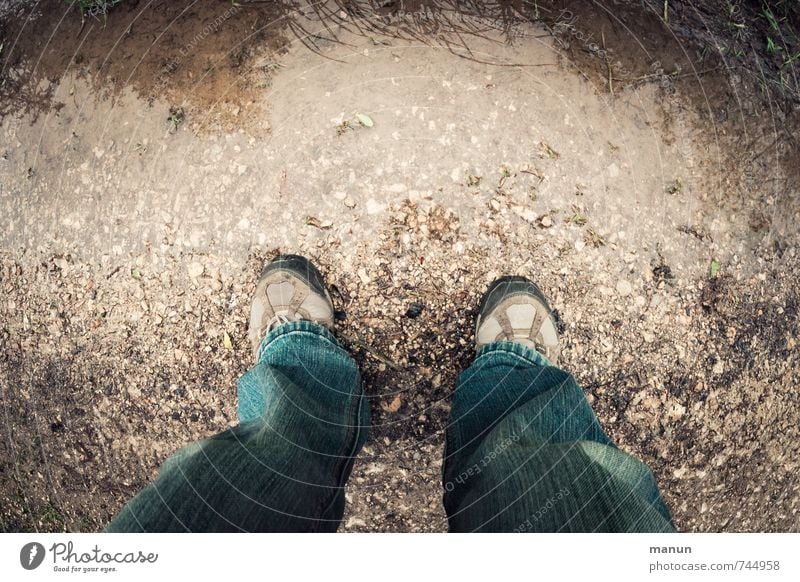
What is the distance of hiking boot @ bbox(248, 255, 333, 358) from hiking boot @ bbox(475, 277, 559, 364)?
672mm

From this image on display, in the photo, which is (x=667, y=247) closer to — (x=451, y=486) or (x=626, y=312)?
(x=626, y=312)

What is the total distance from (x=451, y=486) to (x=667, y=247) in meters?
1.36

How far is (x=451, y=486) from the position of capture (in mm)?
1642

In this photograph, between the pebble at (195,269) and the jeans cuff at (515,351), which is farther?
the pebble at (195,269)

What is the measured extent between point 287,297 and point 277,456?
725mm

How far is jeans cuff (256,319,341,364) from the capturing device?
1.97m

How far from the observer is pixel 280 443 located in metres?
1.49

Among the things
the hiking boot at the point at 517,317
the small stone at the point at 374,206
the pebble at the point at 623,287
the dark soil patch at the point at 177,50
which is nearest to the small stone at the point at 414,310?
the hiking boot at the point at 517,317

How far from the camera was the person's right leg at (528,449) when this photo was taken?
1.32m

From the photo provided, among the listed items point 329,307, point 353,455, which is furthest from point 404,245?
point 353,455

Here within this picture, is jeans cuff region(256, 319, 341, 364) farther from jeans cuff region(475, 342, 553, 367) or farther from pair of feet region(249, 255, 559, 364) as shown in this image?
jeans cuff region(475, 342, 553, 367)
